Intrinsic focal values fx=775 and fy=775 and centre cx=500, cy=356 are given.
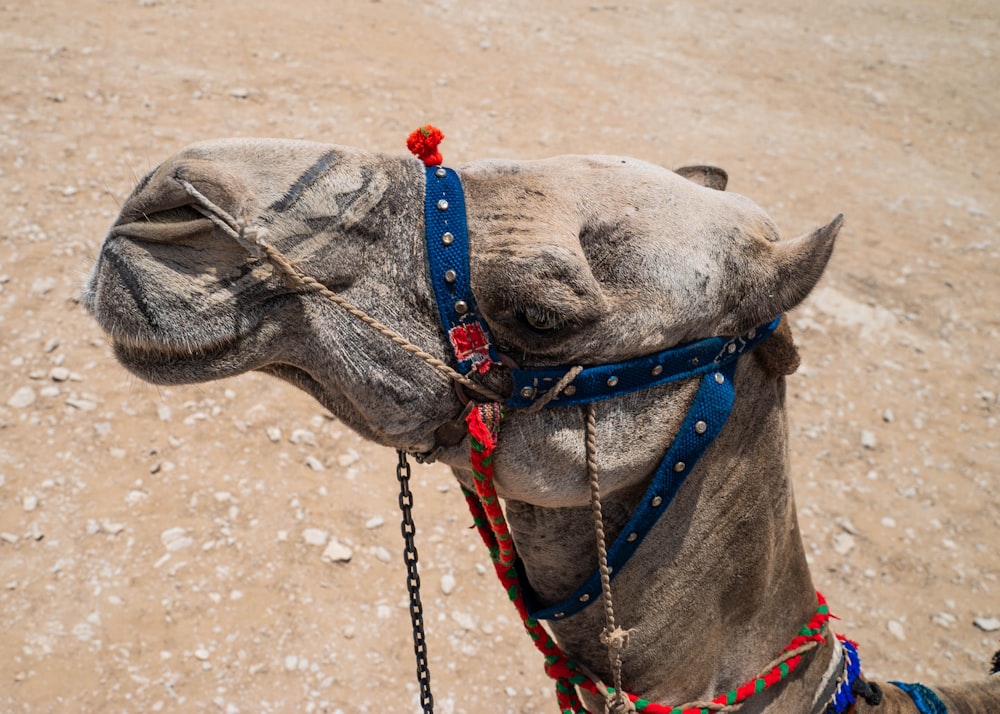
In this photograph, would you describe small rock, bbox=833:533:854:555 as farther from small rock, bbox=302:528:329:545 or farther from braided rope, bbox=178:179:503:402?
braided rope, bbox=178:179:503:402

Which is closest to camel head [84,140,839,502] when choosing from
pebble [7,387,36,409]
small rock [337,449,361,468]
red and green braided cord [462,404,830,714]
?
red and green braided cord [462,404,830,714]

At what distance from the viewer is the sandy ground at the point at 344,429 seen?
410 cm

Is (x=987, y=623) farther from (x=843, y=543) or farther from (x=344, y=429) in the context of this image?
(x=344, y=429)

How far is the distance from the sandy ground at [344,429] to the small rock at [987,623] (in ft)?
0.06

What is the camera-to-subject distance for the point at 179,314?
156cm

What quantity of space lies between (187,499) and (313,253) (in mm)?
3474

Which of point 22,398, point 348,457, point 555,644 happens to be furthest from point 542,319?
point 22,398

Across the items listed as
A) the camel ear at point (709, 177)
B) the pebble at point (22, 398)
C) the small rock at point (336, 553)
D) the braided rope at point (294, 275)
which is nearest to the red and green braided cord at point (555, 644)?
the braided rope at point (294, 275)

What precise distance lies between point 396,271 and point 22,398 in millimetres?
4258

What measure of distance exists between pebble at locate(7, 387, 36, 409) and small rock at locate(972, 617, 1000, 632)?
6084 millimetres

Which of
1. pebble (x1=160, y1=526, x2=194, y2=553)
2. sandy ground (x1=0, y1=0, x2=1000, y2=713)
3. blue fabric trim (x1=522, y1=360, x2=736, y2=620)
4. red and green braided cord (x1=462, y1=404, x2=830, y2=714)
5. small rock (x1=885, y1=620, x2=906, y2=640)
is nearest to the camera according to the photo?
blue fabric trim (x1=522, y1=360, x2=736, y2=620)

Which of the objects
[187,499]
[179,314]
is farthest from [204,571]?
[179,314]

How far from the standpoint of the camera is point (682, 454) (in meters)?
1.80

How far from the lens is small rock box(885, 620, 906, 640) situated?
4.73 metres
